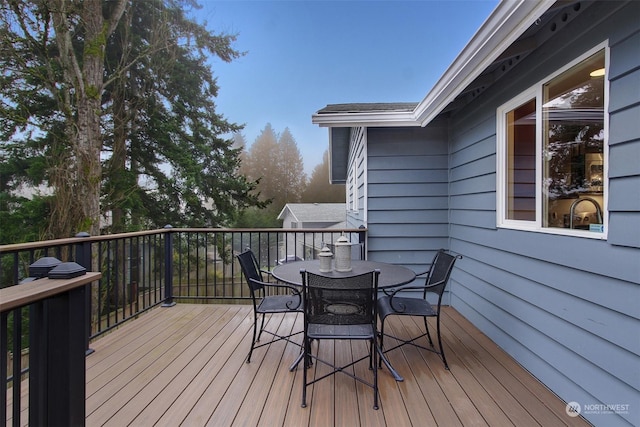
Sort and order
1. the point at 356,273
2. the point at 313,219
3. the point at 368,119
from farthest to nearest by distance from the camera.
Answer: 1. the point at 313,219
2. the point at 368,119
3. the point at 356,273

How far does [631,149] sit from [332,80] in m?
15.6

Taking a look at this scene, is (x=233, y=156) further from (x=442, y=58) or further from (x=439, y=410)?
(x=439, y=410)

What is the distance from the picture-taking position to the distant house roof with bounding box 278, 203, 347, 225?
52.0 ft

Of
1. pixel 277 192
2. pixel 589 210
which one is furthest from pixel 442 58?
pixel 277 192

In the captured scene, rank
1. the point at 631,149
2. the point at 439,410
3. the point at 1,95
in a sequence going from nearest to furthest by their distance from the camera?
the point at 631,149
the point at 439,410
the point at 1,95

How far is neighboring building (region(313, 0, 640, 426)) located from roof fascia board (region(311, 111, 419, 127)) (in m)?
0.02

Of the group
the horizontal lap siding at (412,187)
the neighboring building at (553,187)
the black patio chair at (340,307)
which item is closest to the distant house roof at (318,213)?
the horizontal lap siding at (412,187)

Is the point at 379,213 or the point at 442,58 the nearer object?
the point at 379,213

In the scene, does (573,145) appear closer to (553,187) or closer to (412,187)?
(553,187)

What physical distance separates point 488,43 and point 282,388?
271 centimetres

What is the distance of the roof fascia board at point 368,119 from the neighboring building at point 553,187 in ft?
0.05

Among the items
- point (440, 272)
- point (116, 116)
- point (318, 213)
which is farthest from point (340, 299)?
point (318, 213)

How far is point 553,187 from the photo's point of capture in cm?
213

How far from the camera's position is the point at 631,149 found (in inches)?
58.0
